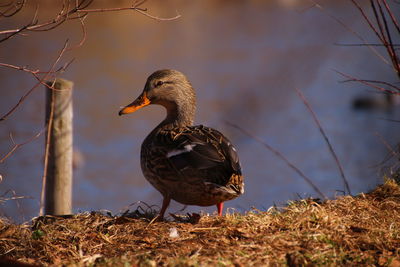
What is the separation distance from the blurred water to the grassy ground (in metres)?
1.99

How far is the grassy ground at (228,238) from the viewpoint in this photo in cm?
317

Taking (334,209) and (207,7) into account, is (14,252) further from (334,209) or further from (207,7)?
(207,7)

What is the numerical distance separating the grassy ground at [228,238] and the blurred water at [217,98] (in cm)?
199

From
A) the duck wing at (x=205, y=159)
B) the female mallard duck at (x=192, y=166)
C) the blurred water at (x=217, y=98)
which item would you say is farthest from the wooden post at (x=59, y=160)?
the duck wing at (x=205, y=159)

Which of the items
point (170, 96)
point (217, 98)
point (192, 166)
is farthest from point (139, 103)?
point (217, 98)

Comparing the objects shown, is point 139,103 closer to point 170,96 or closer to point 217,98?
point 170,96

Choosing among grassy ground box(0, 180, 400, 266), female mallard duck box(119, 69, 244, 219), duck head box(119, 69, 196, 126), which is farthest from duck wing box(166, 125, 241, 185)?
duck head box(119, 69, 196, 126)

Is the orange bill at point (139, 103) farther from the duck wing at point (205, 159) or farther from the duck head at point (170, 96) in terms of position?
the duck wing at point (205, 159)

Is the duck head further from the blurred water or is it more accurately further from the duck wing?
the blurred water

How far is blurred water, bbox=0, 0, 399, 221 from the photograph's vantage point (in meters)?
9.41

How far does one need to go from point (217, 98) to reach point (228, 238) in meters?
9.18

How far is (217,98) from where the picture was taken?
12.6 metres

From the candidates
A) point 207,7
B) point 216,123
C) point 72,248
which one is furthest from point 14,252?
point 207,7

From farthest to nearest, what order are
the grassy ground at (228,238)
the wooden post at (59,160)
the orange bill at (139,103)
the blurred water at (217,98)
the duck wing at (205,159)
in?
the blurred water at (217,98)
the wooden post at (59,160)
the orange bill at (139,103)
the duck wing at (205,159)
the grassy ground at (228,238)
